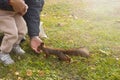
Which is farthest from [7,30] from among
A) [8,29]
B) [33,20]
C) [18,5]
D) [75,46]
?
[75,46]

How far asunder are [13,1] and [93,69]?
1.62 m

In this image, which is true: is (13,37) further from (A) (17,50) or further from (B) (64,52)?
(B) (64,52)

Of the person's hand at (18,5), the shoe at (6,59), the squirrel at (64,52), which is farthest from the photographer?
the squirrel at (64,52)

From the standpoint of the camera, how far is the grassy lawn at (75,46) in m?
5.27

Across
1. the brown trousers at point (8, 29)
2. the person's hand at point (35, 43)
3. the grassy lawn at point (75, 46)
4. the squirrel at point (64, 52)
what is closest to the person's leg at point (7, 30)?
the brown trousers at point (8, 29)

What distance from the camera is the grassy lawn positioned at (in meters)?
5.27

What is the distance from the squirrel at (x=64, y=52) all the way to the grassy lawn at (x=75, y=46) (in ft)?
0.26

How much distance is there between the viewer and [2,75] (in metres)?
5.14

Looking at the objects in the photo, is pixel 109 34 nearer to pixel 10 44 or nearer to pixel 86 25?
pixel 86 25

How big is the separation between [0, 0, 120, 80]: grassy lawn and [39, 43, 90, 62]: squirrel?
0.08 metres

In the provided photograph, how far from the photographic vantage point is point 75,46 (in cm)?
637

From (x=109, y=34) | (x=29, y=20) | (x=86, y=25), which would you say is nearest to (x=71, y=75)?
(x=29, y=20)

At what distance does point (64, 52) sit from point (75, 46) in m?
0.68

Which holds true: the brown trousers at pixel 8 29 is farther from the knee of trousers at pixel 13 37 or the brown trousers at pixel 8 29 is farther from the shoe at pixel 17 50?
the shoe at pixel 17 50
